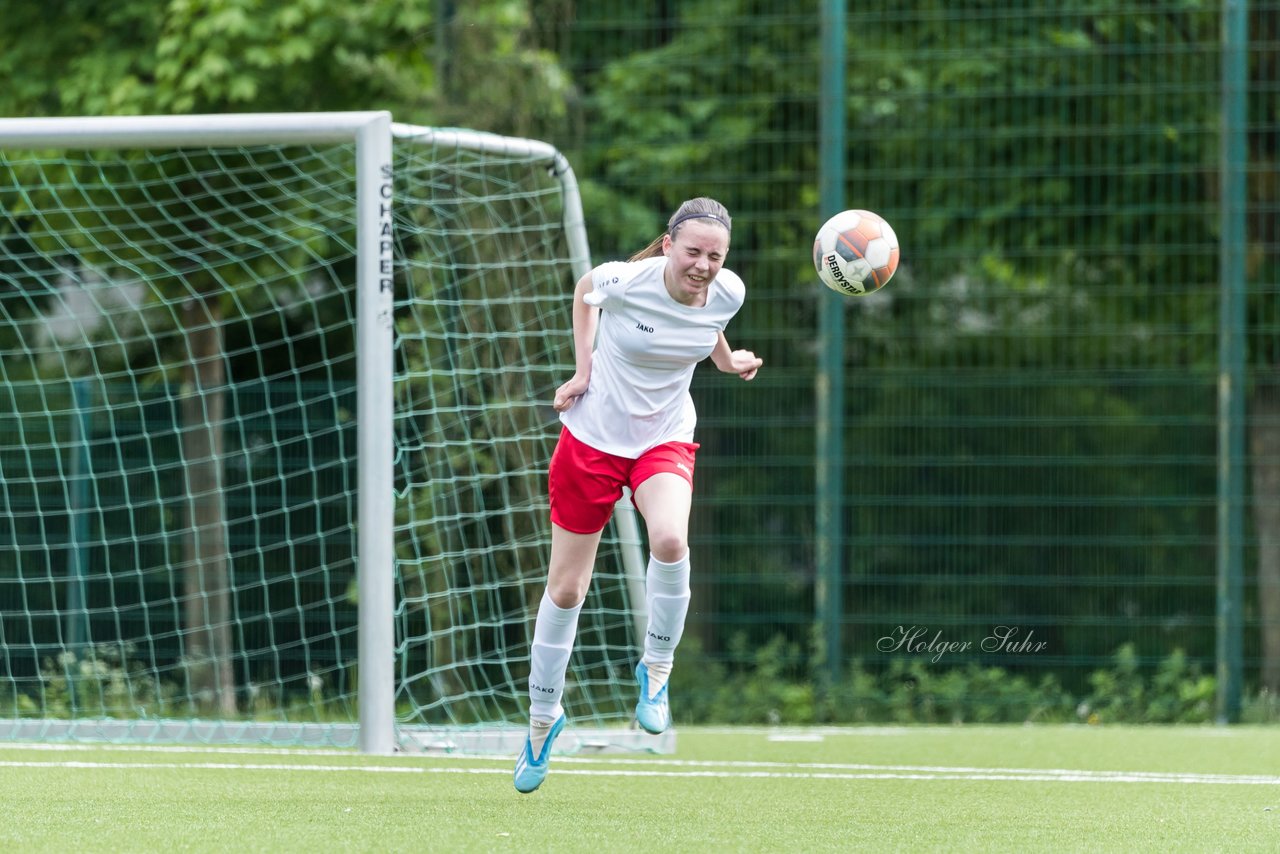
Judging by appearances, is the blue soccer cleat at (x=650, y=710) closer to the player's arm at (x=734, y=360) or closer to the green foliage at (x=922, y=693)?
the player's arm at (x=734, y=360)

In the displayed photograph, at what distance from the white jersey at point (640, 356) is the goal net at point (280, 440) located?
168 cm

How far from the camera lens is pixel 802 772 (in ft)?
21.2

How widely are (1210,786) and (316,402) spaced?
6103 millimetres

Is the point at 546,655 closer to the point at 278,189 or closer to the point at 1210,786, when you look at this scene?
the point at 1210,786

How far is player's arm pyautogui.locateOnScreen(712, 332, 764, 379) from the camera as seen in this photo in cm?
558

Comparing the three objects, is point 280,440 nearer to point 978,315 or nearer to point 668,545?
point 978,315

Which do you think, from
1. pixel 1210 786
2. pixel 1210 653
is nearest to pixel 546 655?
pixel 1210 786

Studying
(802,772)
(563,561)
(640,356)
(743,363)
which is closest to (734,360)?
(743,363)

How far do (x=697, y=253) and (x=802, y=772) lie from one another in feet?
7.33

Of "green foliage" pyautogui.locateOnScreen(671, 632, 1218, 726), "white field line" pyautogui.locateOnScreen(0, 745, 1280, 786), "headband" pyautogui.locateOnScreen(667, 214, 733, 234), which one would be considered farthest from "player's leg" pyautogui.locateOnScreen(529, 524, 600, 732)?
"green foliage" pyautogui.locateOnScreen(671, 632, 1218, 726)

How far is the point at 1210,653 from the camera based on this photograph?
32.9 feet

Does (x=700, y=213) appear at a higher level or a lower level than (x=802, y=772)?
higher

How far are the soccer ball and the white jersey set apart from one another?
0.35 meters

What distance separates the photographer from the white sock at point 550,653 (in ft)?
18.3
